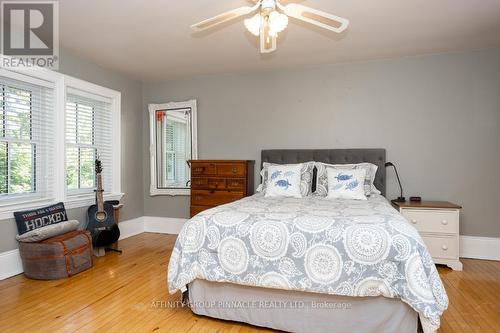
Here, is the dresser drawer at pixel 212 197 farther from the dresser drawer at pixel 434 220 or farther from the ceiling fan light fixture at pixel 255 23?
the ceiling fan light fixture at pixel 255 23

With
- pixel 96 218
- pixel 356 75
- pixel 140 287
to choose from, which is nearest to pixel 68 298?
pixel 140 287

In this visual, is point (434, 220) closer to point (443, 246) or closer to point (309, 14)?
point (443, 246)

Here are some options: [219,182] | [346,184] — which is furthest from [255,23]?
[219,182]

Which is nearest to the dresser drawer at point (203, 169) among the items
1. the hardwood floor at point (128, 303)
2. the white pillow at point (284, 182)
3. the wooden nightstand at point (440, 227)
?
the white pillow at point (284, 182)

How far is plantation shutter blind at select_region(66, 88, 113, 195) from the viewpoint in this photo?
364 cm

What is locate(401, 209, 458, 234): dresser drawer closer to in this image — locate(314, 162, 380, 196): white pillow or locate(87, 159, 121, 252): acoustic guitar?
locate(314, 162, 380, 196): white pillow

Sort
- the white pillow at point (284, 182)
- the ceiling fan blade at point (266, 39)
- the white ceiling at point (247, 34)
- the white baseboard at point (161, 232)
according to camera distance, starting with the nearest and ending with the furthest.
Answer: the ceiling fan blade at point (266, 39), the white ceiling at point (247, 34), the white baseboard at point (161, 232), the white pillow at point (284, 182)

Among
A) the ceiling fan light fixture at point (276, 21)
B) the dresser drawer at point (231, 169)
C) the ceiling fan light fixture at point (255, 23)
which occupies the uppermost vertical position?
the ceiling fan light fixture at point (255, 23)

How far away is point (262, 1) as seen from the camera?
1.95 m

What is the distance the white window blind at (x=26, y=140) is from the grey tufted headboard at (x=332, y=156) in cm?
264

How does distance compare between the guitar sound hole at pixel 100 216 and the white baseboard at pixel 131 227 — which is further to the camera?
the white baseboard at pixel 131 227

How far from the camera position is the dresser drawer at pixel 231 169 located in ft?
12.7

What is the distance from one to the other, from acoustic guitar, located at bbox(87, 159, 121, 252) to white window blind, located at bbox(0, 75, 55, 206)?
0.48 metres

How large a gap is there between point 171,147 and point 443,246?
3896 millimetres
